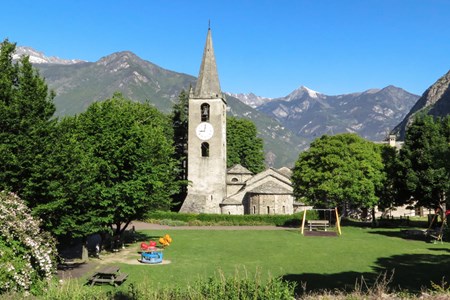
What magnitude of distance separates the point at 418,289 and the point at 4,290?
15.8 meters

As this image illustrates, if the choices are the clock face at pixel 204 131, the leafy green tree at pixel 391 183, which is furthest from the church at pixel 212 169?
the leafy green tree at pixel 391 183

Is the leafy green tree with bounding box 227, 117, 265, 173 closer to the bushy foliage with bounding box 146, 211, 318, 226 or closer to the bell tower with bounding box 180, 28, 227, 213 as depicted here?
the bell tower with bounding box 180, 28, 227, 213

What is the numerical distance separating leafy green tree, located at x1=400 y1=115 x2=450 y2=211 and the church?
17.1 m

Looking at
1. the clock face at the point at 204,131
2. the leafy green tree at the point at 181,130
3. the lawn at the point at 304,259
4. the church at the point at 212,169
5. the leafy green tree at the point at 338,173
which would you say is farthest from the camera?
the leafy green tree at the point at 181,130

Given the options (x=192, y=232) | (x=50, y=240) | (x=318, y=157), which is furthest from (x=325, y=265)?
(x=318, y=157)

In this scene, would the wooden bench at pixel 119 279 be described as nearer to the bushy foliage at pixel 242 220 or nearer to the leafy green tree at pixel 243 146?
the bushy foliage at pixel 242 220

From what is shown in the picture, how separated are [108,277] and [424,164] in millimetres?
33262

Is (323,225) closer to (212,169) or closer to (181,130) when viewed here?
(212,169)

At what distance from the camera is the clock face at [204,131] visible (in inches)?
2174

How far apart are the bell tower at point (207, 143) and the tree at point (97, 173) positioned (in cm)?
2172

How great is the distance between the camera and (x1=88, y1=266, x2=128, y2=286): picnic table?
60.9ft

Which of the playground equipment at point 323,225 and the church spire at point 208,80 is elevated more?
the church spire at point 208,80

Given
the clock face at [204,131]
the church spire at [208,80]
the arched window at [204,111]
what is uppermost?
the church spire at [208,80]

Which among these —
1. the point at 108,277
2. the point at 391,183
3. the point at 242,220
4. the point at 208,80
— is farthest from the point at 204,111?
the point at 108,277
